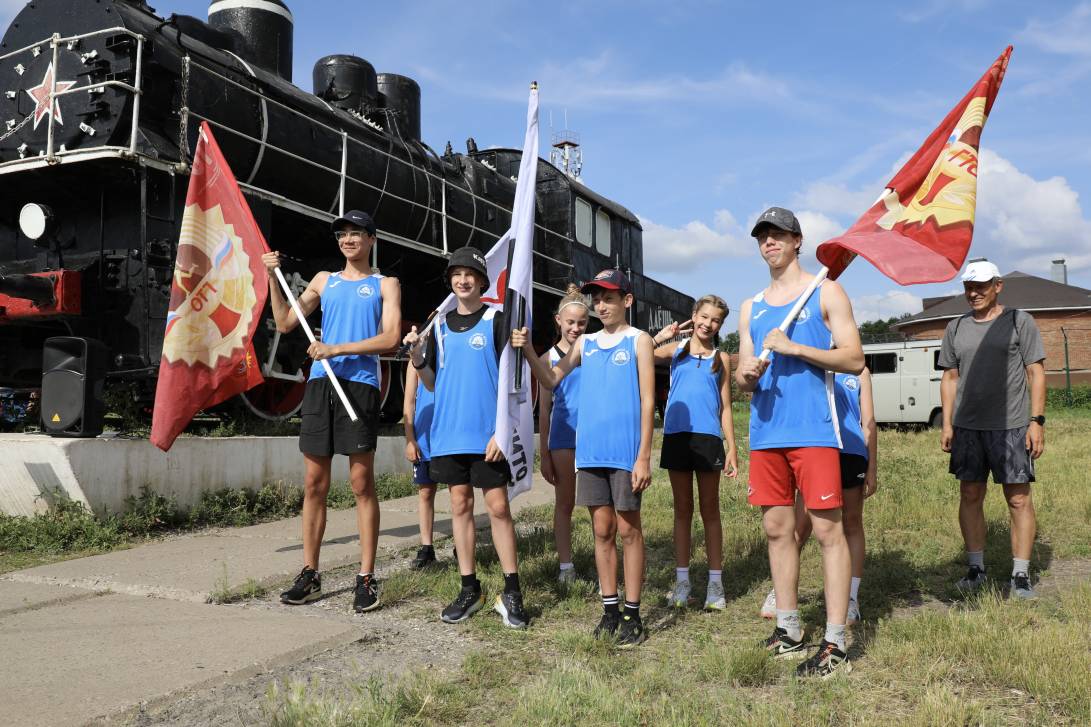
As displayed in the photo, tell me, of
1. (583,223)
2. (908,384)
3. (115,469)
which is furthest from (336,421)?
(908,384)

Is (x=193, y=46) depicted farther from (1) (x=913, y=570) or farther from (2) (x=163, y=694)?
(1) (x=913, y=570)

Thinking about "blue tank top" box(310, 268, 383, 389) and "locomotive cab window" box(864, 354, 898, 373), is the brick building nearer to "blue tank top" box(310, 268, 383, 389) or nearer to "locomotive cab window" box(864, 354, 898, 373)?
"locomotive cab window" box(864, 354, 898, 373)

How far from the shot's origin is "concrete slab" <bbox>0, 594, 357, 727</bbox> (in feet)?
8.14

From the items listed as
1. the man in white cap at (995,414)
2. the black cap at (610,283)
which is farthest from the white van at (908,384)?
the black cap at (610,283)

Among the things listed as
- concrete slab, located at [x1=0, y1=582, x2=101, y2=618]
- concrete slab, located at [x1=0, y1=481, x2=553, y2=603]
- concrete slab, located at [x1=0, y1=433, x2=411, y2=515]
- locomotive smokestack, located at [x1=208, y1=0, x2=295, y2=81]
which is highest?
locomotive smokestack, located at [x1=208, y1=0, x2=295, y2=81]

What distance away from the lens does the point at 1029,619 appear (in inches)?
134

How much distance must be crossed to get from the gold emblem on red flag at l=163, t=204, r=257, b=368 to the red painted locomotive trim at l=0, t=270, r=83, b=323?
1.63m

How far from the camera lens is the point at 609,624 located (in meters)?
3.29

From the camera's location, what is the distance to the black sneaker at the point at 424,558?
4.61 metres

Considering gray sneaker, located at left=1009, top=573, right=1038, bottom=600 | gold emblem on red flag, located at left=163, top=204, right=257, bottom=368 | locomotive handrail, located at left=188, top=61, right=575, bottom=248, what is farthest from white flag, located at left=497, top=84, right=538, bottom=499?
locomotive handrail, located at left=188, top=61, right=575, bottom=248

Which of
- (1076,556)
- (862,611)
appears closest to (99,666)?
(862,611)

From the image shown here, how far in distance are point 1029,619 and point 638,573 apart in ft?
5.39

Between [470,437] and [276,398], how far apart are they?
456 centimetres

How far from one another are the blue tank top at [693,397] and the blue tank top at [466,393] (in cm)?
92
